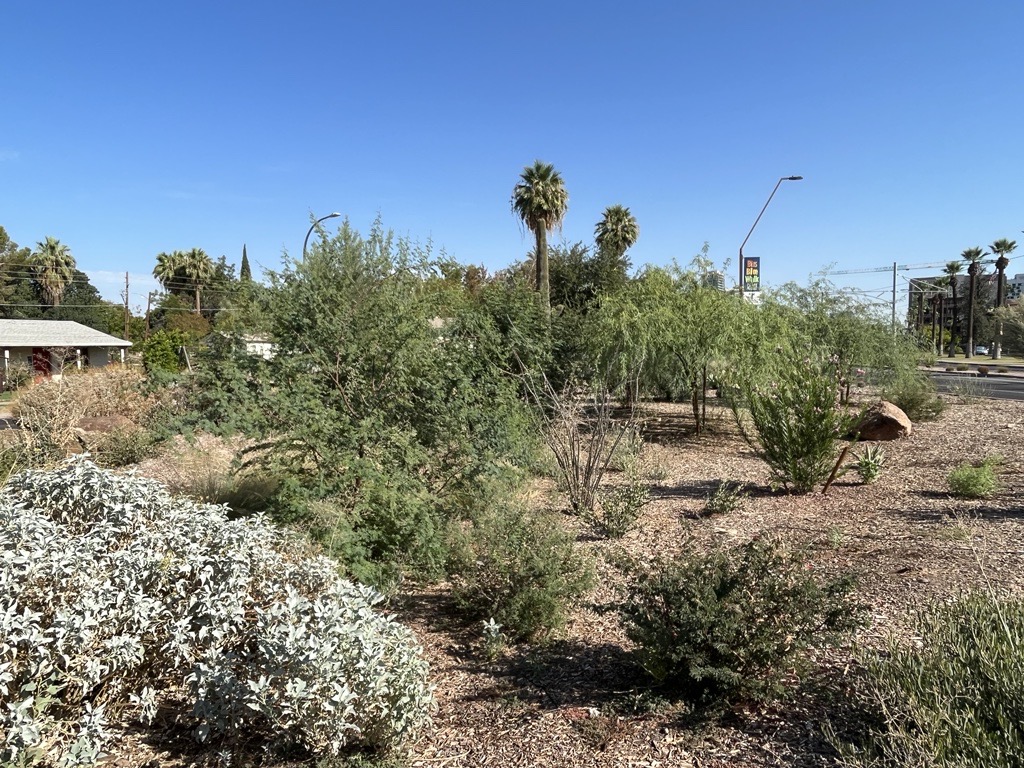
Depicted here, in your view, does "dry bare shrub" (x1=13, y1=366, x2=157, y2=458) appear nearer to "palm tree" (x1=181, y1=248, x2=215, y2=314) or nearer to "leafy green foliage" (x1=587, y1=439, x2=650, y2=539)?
"leafy green foliage" (x1=587, y1=439, x2=650, y2=539)

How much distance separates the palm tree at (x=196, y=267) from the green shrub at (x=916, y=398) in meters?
54.7

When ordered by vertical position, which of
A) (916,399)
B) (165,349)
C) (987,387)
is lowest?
(916,399)

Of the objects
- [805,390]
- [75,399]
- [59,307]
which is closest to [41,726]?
[805,390]

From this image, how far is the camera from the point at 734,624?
12.1 feet

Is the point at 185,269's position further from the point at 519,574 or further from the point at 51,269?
the point at 519,574

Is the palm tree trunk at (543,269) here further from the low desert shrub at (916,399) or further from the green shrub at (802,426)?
the green shrub at (802,426)

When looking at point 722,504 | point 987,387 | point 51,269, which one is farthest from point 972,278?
point 51,269

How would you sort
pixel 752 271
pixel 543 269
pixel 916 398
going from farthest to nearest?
pixel 543 269
pixel 752 271
pixel 916 398

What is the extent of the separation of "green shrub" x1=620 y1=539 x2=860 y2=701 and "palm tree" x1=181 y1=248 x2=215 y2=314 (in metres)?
60.7

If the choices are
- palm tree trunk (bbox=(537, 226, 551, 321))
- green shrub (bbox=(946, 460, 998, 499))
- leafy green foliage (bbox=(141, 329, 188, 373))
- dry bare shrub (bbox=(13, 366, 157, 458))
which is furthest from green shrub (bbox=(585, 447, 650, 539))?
leafy green foliage (bbox=(141, 329, 188, 373))

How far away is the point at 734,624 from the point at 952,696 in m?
1.06

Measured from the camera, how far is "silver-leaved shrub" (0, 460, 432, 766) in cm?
312

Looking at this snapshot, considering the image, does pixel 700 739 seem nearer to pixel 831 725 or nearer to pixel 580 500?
pixel 831 725

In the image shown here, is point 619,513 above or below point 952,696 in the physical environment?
below
